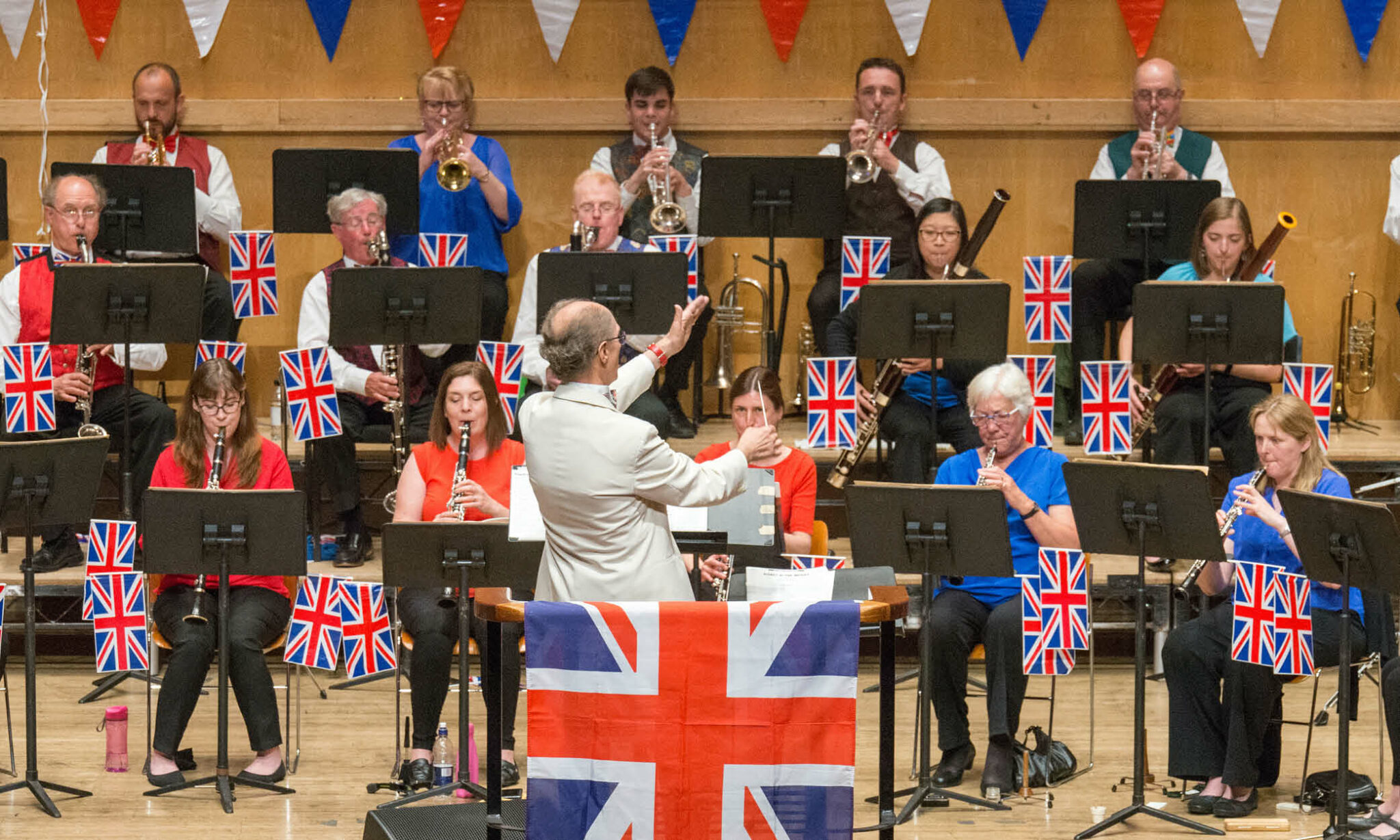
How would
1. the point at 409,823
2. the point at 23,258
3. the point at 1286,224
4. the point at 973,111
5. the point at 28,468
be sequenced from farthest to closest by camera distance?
the point at 973,111
the point at 23,258
the point at 1286,224
the point at 28,468
the point at 409,823

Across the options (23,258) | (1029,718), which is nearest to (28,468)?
(23,258)

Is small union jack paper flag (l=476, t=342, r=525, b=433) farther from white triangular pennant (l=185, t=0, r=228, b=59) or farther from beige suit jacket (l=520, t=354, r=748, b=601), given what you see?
white triangular pennant (l=185, t=0, r=228, b=59)

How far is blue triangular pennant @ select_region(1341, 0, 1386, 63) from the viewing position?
829cm

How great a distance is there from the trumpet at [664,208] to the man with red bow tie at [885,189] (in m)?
0.74

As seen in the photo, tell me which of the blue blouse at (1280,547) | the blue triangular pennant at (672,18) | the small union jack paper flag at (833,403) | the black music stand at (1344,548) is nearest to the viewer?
the black music stand at (1344,548)

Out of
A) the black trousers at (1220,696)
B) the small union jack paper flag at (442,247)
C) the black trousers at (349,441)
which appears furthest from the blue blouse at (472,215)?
the black trousers at (1220,696)

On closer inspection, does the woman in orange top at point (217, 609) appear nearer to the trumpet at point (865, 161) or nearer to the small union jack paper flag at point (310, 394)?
the small union jack paper flag at point (310, 394)

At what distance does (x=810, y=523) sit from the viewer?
228 inches

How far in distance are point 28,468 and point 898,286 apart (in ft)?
9.38

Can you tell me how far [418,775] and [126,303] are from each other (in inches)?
81.5

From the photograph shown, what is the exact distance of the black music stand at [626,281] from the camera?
643cm

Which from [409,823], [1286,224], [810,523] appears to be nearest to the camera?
[409,823]

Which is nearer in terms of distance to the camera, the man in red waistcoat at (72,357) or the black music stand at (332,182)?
the man in red waistcoat at (72,357)

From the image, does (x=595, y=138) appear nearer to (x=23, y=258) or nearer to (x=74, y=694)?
(x=23, y=258)
